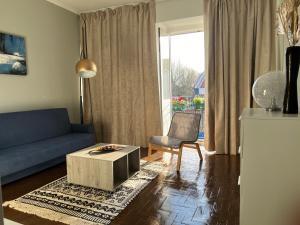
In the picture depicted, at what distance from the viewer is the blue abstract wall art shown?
10.9ft

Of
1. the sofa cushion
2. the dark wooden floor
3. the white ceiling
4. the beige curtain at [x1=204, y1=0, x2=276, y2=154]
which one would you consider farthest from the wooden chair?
the white ceiling

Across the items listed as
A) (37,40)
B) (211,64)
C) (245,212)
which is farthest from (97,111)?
(245,212)

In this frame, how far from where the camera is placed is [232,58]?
3697 mm

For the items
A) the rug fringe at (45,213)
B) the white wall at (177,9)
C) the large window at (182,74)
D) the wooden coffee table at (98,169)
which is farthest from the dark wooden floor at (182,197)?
the white wall at (177,9)

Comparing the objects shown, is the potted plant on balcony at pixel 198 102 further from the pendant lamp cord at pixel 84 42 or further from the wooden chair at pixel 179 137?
the pendant lamp cord at pixel 84 42

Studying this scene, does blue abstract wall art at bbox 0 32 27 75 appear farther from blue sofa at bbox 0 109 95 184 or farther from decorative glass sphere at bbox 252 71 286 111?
decorative glass sphere at bbox 252 71 286 111

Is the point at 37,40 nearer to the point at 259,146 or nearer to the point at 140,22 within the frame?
the point at 140,22

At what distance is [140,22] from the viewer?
4.20 m

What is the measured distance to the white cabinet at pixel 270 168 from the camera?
1.34 meters

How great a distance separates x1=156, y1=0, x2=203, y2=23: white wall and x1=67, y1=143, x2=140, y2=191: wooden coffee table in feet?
8.25

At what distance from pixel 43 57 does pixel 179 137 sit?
102 inches

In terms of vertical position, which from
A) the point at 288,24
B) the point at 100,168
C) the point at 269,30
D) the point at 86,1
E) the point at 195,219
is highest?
the point at 86,1

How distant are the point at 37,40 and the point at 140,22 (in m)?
1.73

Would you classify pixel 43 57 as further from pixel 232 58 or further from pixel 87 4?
pixel 232 58
